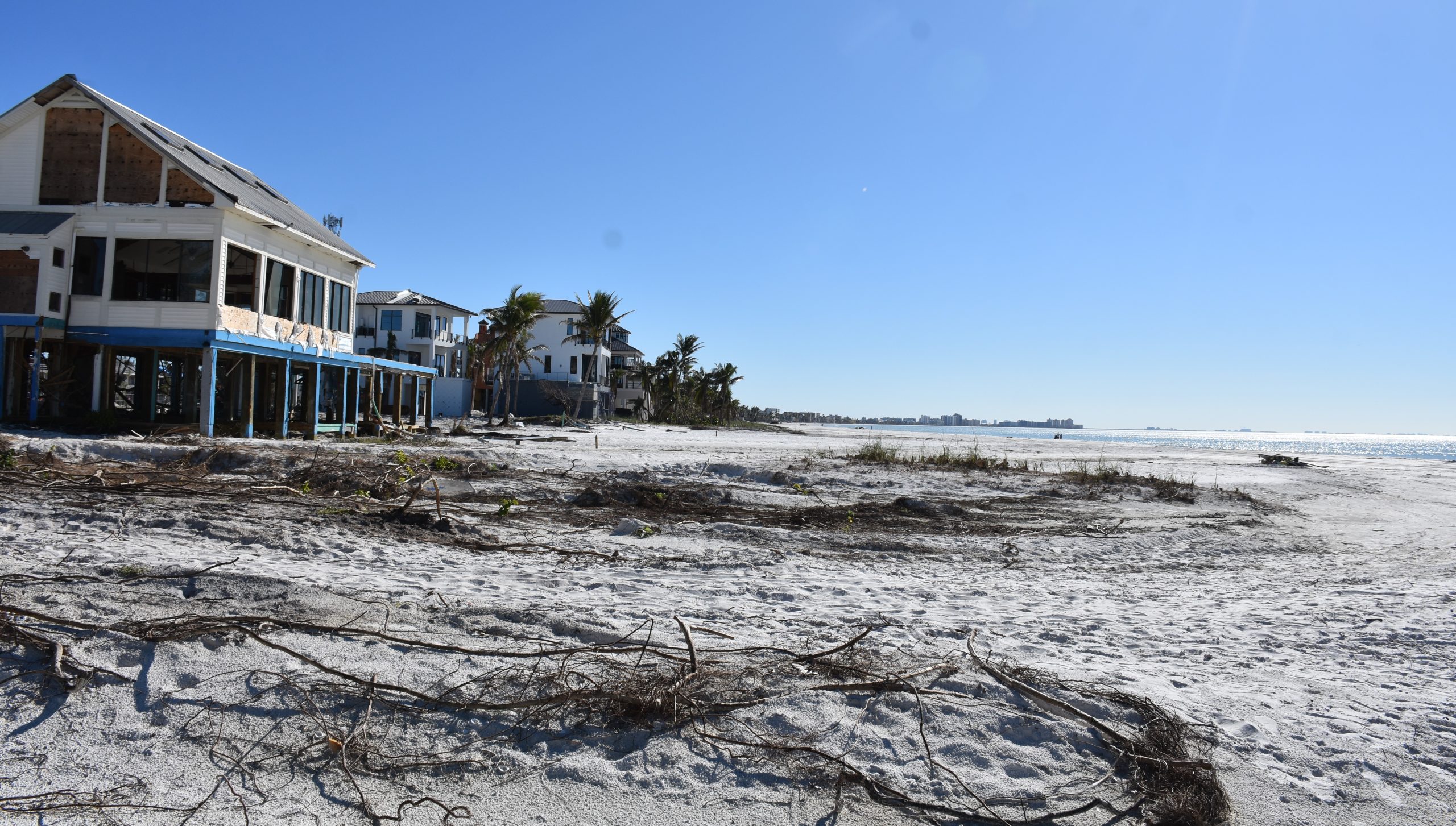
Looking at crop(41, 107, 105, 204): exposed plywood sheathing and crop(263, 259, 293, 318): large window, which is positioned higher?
crop(41, 107, 105, 204): exposed plywood sheathing

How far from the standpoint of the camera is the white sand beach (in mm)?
3004

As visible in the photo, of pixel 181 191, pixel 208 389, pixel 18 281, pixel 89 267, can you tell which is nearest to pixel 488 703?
pixel 208 389

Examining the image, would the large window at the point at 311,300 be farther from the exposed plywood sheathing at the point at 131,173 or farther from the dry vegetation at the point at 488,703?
the dry vegetation at the point at 488,703

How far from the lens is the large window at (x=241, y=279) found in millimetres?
18000

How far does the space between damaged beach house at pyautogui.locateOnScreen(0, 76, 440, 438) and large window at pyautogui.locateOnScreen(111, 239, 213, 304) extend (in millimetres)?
27

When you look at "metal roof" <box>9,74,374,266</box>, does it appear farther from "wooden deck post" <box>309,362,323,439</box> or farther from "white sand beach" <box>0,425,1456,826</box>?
"white sand beach" <box>0,425,1456,826</box>

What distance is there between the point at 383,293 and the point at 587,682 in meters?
49.9

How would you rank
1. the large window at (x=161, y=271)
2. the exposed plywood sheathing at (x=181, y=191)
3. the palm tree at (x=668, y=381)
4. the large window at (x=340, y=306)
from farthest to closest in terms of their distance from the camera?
the palm tree at (x=668, y=381), the large window at (x=340, y=306), the exposed plywood sheathing at (x=181, y=191), the large window at (x=161, y=271)

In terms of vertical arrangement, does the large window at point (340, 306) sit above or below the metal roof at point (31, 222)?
below

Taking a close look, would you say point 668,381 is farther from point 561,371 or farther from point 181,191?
point 181,191

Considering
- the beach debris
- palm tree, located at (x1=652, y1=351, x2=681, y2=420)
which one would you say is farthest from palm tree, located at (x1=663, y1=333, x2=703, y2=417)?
the beach debris

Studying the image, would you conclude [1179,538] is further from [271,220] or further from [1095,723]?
[271,220]

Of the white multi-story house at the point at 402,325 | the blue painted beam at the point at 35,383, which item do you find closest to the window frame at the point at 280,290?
the blue painted beam at the point at 35,383

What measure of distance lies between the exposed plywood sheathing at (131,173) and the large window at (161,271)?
101 centimetres
